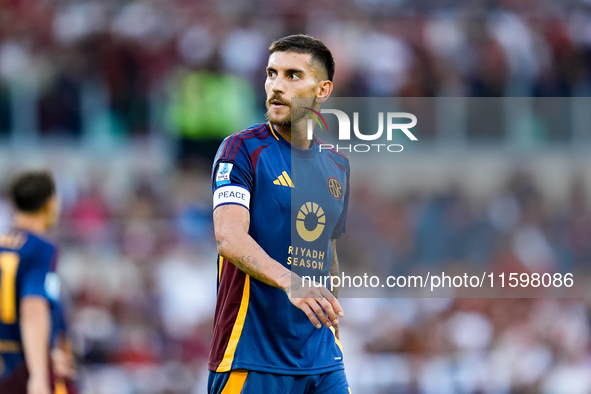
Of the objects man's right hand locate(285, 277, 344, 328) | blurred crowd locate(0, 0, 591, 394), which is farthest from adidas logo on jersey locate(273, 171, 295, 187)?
blurred crowd locate(0, 0, 591, 394)

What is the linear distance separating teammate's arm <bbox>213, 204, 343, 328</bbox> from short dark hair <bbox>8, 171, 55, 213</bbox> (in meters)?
2.06

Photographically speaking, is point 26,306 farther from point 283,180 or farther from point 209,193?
point 209,193

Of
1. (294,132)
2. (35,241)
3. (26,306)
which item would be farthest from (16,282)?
(294,132)

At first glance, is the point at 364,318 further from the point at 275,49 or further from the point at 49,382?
the point at 275,49

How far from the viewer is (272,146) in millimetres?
4609

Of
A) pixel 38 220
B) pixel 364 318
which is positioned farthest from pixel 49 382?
pixel 364 318

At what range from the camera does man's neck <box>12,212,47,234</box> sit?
5797mm

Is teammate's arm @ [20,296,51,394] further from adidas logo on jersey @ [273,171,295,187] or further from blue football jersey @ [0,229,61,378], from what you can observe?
adidas logo on jersey @ [273,171,295,187]

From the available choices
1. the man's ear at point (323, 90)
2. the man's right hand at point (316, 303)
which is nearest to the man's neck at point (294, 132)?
the man's ear at point (323, 90)

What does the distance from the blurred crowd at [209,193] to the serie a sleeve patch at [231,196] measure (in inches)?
154

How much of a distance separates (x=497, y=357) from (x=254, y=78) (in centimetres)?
523

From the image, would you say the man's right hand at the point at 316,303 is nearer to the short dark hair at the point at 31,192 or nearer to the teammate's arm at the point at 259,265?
the teammate's arm at the point at 259,265

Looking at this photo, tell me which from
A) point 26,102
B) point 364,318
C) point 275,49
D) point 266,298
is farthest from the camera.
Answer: point 26,102

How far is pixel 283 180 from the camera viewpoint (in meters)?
4.53
